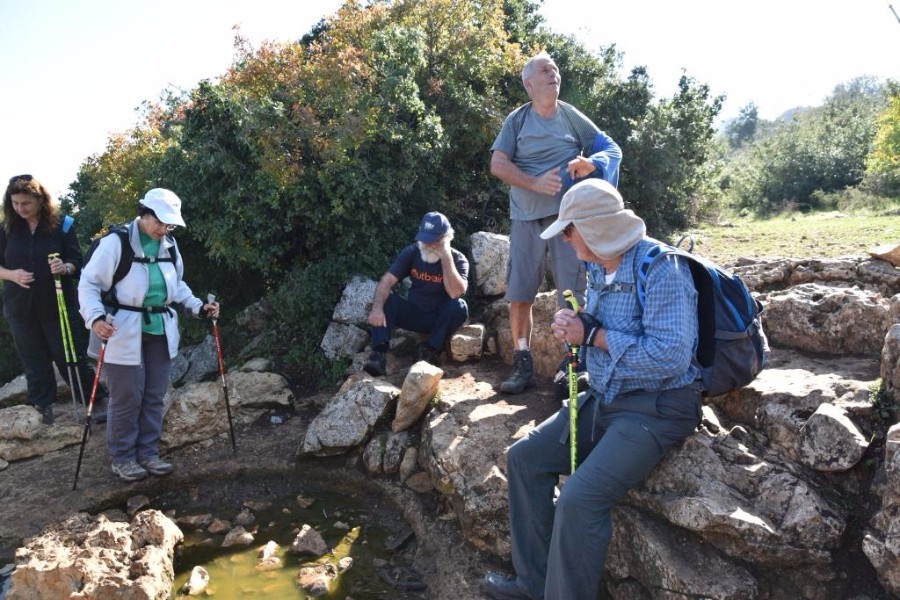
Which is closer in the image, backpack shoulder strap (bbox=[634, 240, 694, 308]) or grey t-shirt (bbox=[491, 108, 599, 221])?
backpack shoulder strap (bbox=[634, 240, 694, 308])

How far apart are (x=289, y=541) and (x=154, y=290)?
2310 mm

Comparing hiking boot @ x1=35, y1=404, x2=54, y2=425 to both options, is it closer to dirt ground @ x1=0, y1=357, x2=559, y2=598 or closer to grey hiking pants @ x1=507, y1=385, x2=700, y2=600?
dirt ground @ x1=0, y1=357, x2=559, y2=598

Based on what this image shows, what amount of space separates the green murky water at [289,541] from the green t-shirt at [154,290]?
1448 mm

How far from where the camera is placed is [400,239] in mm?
8312

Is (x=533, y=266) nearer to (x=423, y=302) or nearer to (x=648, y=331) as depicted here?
(x=423, y=302)

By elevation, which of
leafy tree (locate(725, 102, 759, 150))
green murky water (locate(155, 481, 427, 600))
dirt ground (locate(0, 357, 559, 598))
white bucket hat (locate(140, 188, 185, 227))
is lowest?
green murky water (locate(155, 481, 427, 600))

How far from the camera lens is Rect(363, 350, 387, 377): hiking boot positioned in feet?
21.4

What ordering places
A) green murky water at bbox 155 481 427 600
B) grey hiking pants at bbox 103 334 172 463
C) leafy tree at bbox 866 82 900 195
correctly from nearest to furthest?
green murky water at bbox 155 481 427 600
grey hiking pants at bbox 103 334 172 463
leafy tree at bbox 866 82 900 195

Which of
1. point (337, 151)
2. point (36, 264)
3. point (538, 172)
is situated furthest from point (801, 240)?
point (36, 264)

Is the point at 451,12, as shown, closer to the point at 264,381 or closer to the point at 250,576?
the point at 264,381

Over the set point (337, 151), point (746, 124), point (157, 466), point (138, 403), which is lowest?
point (157, 466)

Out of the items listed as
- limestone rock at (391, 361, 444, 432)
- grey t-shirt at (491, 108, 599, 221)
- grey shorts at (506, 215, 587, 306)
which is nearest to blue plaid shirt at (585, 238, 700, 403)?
grey shorts at (506, 215, 587, 306)

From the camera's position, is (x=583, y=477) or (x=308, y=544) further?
(x=308, y=544)

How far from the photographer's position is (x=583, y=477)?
3205 mm
